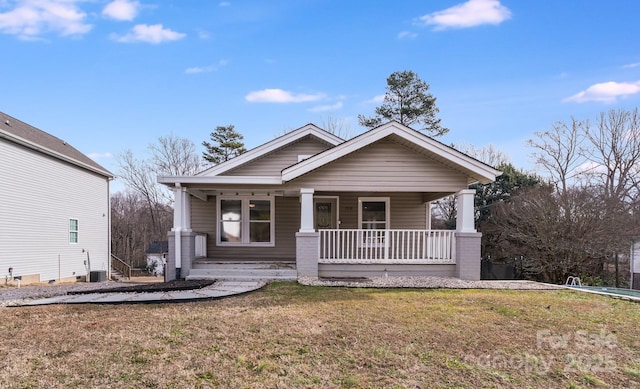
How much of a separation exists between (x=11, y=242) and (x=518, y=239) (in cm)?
1991

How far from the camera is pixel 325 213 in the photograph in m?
12.2

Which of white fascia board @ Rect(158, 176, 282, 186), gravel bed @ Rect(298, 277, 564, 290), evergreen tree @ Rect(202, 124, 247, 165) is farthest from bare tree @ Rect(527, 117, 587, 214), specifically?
evergreen tree @ Rect(202, 124, 247, 165)

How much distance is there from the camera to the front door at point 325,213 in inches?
474

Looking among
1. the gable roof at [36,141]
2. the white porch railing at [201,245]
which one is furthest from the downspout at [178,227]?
the gable roof at [36,141]

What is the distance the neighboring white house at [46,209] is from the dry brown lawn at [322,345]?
966cm

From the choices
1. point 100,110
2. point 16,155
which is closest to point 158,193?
point 100,110

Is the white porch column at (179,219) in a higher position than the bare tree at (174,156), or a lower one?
lower

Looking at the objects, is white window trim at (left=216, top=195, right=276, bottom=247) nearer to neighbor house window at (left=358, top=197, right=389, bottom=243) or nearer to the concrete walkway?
neighbor house window at (left=358, top=197, right=389, bottom=243)

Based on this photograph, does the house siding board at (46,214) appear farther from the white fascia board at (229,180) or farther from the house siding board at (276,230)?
the white fascia board at (229,180)

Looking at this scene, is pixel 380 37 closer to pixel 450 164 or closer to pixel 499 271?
pixel 450 164

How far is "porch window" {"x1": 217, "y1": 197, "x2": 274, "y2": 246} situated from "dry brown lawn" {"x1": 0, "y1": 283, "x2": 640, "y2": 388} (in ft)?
17.8

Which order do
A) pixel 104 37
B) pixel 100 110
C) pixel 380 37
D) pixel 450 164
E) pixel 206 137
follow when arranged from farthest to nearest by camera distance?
pixel 206 137 < pixel 100 110 < pixel 380 37 < pixel 104 37 < pixel 450 164

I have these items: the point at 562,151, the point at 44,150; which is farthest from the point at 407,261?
the point at 562,151

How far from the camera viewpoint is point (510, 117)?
1834 centimetres
